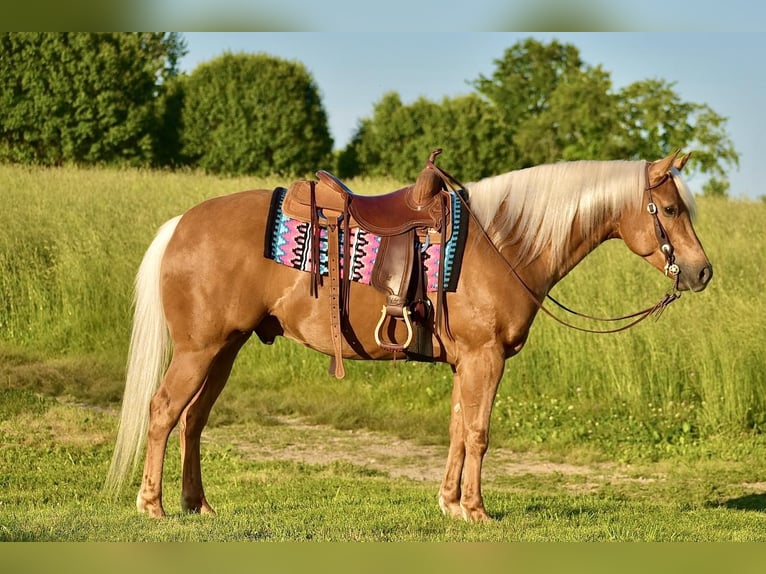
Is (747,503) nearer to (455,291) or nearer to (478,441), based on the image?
(478,441)

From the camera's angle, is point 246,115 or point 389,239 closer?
point 389,239

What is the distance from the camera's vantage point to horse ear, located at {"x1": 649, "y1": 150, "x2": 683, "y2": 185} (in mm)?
5172

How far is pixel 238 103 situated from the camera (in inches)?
786

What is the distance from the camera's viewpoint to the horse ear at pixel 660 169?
517cm

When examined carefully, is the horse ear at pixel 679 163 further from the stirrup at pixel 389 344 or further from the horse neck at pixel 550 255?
the stirrup at pixel 389 344

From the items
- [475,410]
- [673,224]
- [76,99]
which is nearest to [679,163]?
[673,224]

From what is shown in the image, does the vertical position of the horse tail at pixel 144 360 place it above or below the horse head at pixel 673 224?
below

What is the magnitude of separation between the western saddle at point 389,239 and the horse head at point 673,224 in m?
1.10

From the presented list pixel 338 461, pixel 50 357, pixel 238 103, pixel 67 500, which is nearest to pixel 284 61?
pixel 238 103

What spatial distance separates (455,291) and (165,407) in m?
1.71

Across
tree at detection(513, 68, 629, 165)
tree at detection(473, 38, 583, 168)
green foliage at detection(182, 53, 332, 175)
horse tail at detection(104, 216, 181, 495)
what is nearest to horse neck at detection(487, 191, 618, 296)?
horse tail at detection(104, 216, 181, 495)

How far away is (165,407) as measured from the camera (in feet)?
17.4

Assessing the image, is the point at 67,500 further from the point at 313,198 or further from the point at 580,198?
the point at 580,198

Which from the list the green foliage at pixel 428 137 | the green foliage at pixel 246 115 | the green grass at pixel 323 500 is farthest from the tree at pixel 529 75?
the green grass at pixel 323 500
